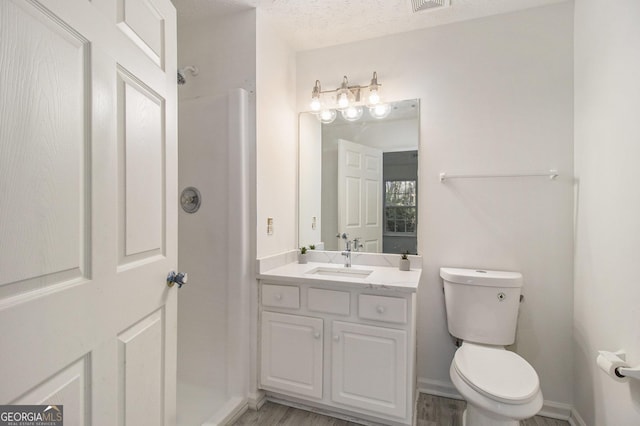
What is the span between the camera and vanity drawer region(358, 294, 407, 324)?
5.25 ft

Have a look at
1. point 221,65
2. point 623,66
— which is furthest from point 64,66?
point 623,66

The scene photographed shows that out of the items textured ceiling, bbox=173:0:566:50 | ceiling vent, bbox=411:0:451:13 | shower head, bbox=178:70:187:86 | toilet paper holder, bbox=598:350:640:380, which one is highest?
textured ceiling, bbox=173:0:566:50

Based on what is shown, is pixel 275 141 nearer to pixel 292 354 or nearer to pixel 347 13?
pixel 347 13

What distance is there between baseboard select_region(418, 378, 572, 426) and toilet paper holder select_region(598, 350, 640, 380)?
70 centimetres

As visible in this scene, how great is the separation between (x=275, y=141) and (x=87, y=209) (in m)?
1.47

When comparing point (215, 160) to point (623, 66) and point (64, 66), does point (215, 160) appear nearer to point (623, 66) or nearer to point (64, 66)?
point (64, 66)

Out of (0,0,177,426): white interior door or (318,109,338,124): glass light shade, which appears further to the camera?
(318,109,338,124): glass light shade

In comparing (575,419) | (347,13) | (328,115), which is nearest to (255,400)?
(575,419)

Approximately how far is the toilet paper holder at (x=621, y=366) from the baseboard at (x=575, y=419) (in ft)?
2.27

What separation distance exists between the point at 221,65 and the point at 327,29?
0.78 metres

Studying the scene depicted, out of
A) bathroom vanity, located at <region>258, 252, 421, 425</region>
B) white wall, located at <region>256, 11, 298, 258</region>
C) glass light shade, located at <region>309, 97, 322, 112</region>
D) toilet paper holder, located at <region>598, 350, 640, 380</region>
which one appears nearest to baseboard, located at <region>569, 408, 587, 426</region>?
toilet paper holder, located at <region>598, 350, 640, 380</region>

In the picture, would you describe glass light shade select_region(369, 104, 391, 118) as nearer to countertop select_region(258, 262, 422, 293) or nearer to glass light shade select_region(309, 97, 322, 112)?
glass light shade select_region(309, 97, 322, 112)

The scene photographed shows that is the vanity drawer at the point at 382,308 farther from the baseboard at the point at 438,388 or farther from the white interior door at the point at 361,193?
the baseboard at the point at 438,388

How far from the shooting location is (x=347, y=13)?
6.36 ft
